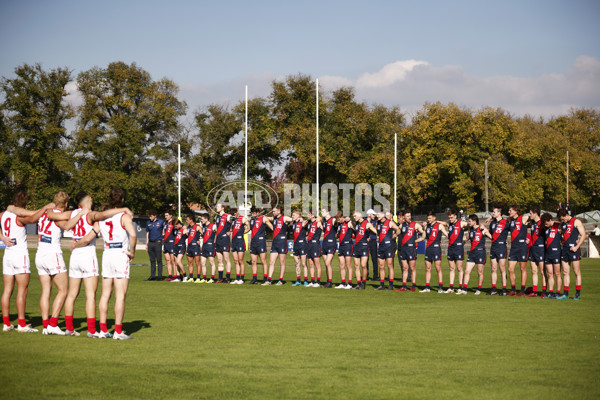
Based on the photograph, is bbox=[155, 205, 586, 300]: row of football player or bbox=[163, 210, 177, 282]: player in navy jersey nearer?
bbox=[155, 205, 586, 300]: row of football player

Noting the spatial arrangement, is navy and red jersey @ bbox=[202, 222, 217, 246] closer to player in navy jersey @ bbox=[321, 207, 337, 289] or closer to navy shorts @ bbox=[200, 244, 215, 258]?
navy shorts @ bbox=[200, 244, 215, 258]

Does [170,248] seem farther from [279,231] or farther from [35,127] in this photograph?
[35,127]

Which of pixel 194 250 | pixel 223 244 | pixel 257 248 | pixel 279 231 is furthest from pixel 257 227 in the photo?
pixel 194 250

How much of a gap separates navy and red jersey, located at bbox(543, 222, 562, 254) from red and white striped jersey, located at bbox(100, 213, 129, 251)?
11.1 m

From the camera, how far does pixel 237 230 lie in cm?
2097

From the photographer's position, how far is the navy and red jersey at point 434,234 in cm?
1862

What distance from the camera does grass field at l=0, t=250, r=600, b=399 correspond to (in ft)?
22.9

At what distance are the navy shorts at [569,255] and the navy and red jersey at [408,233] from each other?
3978mm

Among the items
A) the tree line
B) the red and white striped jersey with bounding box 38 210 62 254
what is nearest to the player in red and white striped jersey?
the red and white striped jersey with bounding box 38 210 62 254

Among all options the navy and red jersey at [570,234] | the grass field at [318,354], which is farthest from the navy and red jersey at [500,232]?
the grass field at [318,354]

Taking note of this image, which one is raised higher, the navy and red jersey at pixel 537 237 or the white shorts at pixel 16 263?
the navy and red jersey at pixel 537 237

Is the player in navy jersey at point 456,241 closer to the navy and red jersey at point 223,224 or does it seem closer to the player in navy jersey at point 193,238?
the navy and red jersey at point 223,224

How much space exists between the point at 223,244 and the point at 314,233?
297 centimetres

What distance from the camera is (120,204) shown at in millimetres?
9805
